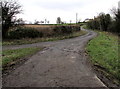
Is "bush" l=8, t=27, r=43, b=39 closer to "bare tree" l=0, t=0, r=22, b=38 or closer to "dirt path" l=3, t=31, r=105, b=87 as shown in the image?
"bare tree" l=0, t=0, r=22, b=38

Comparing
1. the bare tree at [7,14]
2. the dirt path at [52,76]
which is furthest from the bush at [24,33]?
the dirt path at [52,76]

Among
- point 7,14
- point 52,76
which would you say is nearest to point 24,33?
point 7,14

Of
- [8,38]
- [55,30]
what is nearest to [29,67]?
[8,38]

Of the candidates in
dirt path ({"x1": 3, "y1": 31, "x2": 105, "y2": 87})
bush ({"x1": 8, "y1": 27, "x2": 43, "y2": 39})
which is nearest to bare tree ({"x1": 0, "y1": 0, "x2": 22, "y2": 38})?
bush ({"x1": 8, "y1": 27, "x2": 43, "y2": 39})

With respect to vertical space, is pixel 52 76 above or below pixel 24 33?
below

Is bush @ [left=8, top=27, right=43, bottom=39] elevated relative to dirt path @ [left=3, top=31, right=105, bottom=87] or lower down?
elevated

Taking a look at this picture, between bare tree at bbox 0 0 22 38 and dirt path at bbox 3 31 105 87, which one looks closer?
dirt path at bbox 3 31 105 87

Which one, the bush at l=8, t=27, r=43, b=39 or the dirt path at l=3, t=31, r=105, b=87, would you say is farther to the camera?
the bush at l=8, t=27, r=43, b=39

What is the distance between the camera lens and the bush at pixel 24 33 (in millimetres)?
19328

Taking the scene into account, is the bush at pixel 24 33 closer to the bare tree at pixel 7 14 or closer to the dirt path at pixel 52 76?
the bare tree at pixel 7 14

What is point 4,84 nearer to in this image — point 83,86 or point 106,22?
point 83,86

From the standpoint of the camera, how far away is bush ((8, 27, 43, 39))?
1933 cm

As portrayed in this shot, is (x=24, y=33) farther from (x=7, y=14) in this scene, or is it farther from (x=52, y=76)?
(x=52, y=76)

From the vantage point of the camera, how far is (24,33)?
65.7 feet
